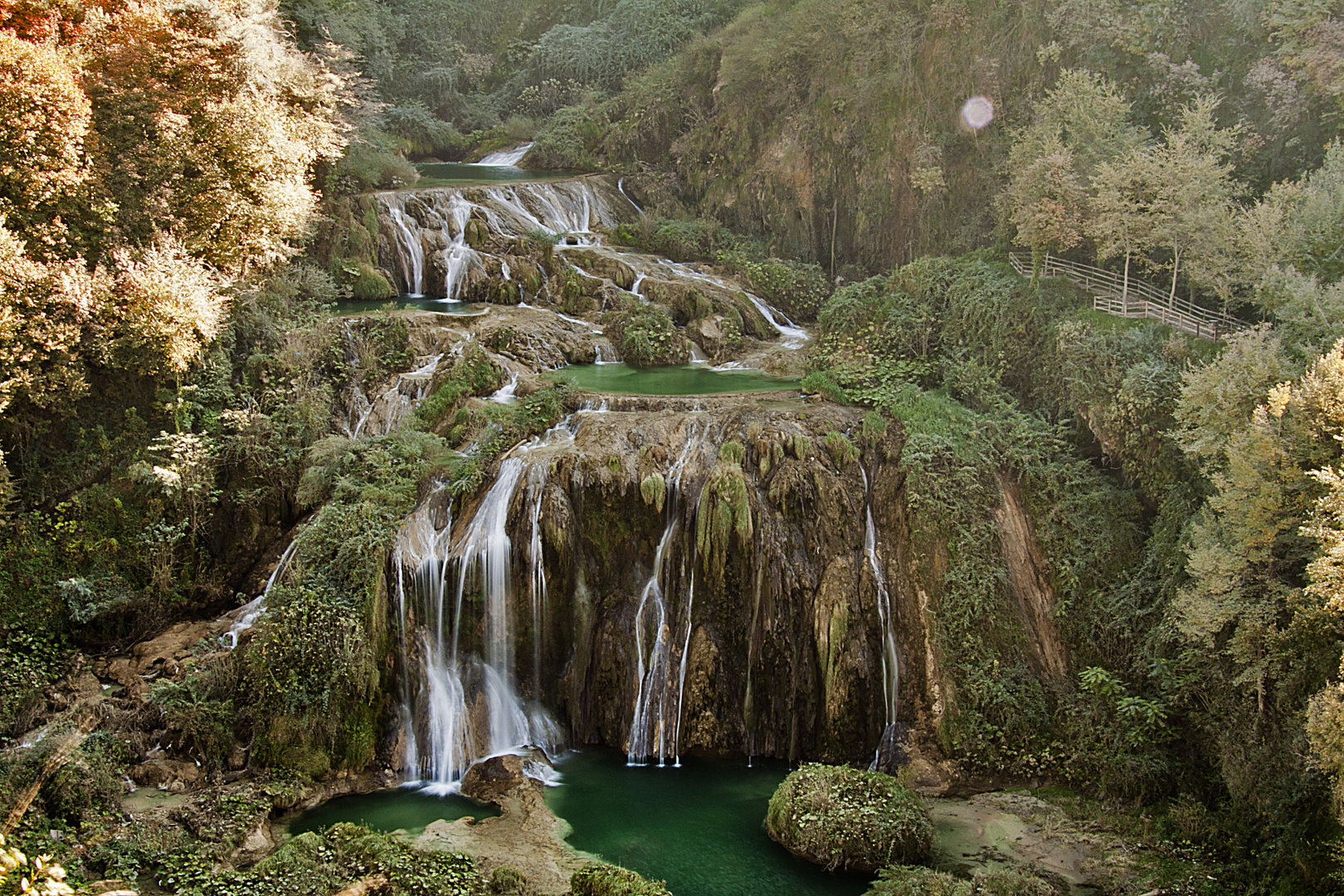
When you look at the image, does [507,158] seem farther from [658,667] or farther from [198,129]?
[658,667]

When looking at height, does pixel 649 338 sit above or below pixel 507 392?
above

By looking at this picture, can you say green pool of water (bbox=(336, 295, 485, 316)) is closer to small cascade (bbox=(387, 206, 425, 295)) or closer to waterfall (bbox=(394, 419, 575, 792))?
small cascade (bbox=(387, 206, 425, 295))

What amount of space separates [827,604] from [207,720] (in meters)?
9.47

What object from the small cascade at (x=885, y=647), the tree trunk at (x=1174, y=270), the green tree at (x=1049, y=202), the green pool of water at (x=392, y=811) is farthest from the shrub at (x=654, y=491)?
the tree trunk at (x=1174, y=270)

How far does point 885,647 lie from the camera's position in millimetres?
14281

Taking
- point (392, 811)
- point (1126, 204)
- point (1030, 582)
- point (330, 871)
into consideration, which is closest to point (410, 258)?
point (392, 811)

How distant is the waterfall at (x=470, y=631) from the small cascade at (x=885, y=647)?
5242mm

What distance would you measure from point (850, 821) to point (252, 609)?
34.0ft

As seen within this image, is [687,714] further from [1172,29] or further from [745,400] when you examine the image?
[1172,29]

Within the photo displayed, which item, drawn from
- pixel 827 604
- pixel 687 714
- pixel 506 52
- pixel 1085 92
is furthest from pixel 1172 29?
pixel 506 52

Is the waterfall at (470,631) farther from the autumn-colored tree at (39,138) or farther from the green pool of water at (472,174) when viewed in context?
the green pool of water at (472,174)

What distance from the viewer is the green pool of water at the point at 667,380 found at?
713 inches

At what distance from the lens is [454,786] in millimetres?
13148

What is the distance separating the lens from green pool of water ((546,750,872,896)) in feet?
36.6
